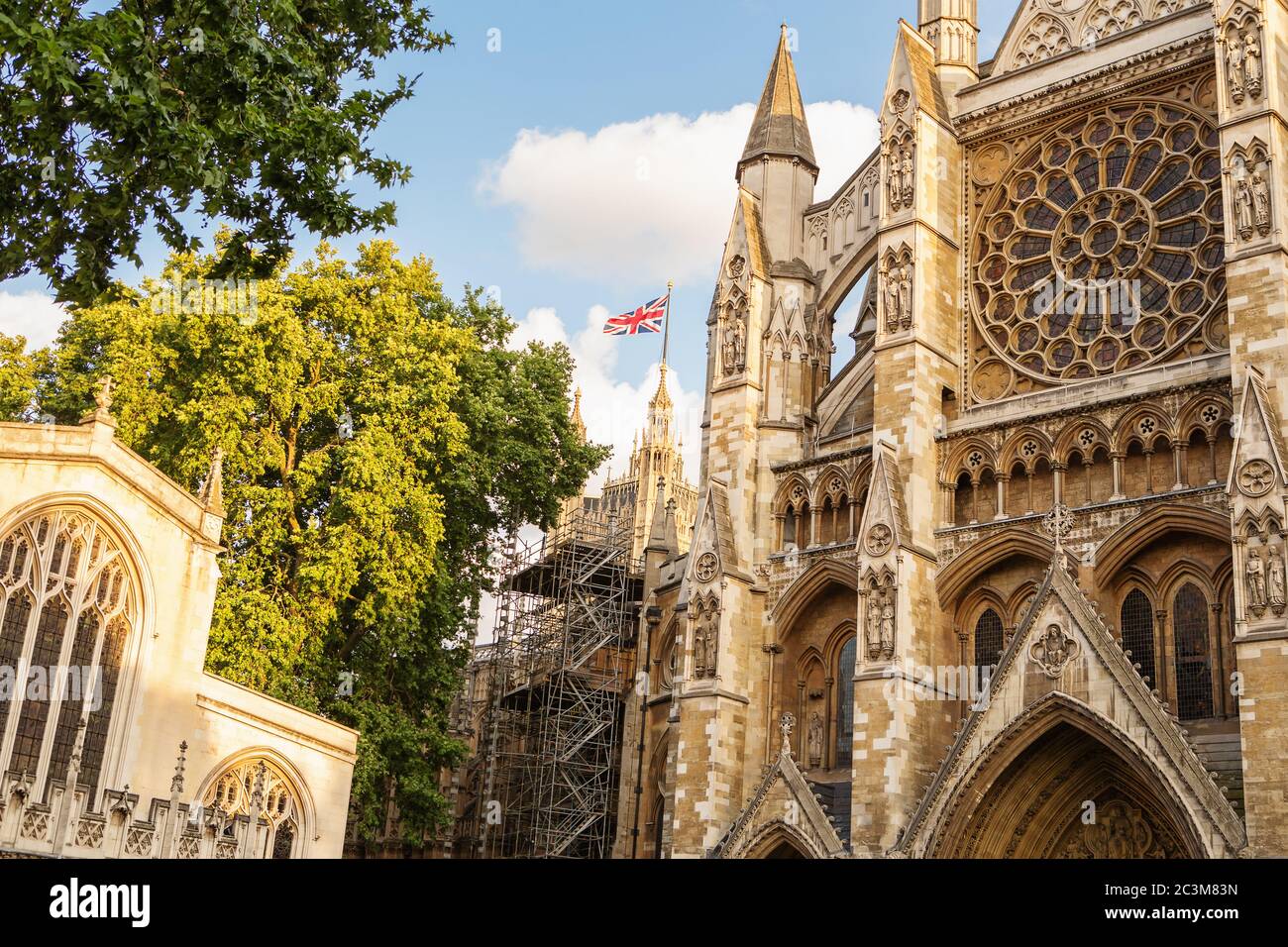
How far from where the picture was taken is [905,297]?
24328 mm

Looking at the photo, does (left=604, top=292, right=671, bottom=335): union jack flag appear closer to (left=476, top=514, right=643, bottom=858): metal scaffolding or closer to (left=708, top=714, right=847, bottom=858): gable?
(left=476, top=514, right=643, bottom=858): metal scaffolding

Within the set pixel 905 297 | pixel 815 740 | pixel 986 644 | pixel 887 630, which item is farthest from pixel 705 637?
pixel 905 297

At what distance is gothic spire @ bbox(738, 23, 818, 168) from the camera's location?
94.5 ft

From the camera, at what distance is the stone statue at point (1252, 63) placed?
814 inches

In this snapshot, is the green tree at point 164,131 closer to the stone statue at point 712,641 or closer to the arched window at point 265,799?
the arched window at point 265,799

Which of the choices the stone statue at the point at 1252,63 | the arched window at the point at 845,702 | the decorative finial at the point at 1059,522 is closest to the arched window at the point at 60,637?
the arched window at the point at 845,702

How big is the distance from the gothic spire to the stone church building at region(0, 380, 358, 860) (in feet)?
44.6

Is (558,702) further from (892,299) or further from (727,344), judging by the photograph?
(892,299)

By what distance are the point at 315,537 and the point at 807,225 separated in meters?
11.8

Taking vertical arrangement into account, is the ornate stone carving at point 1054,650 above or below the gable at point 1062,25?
below

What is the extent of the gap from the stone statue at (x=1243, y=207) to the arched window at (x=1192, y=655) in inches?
209

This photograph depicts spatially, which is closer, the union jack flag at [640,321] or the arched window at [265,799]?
the arched window at [265,799]
